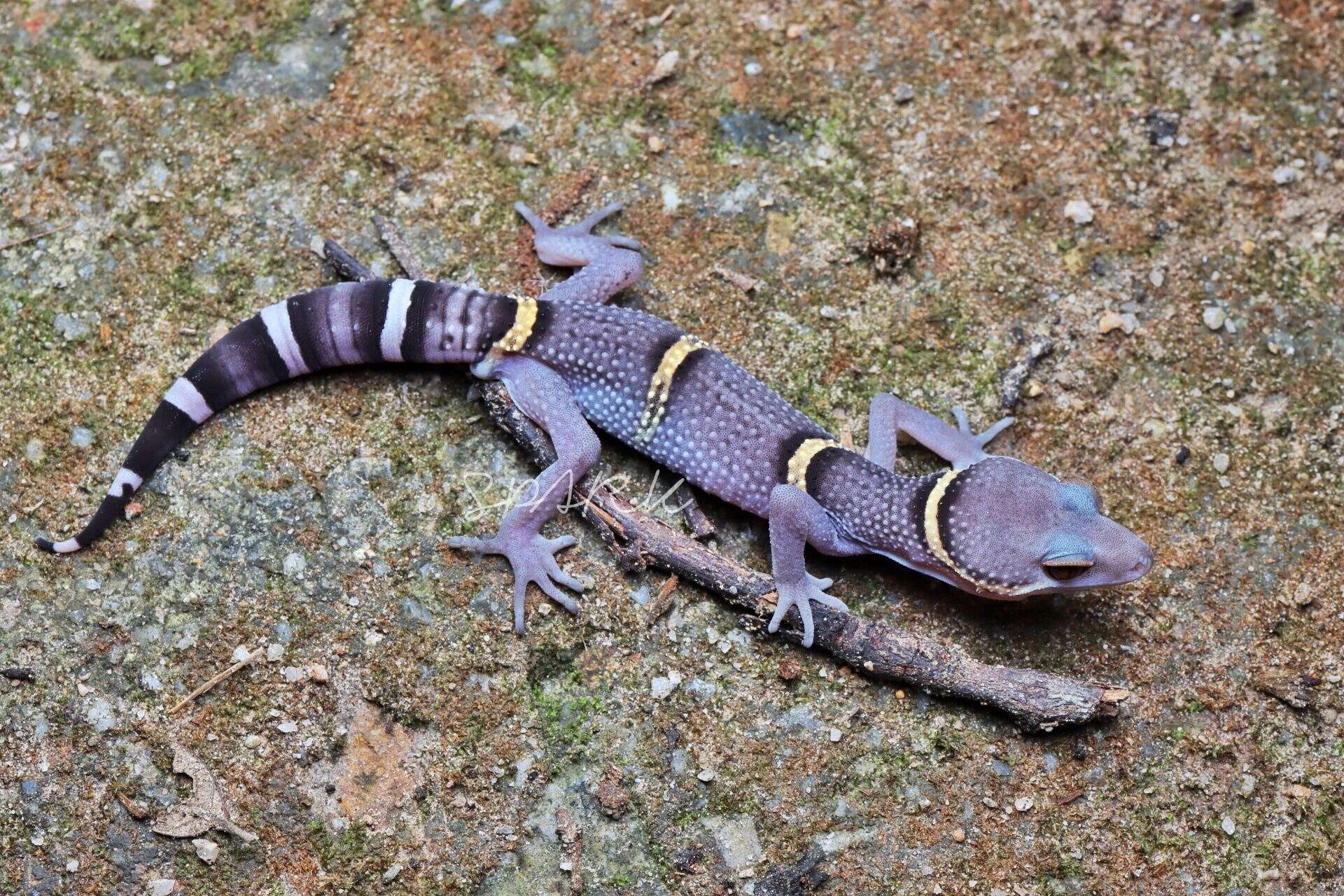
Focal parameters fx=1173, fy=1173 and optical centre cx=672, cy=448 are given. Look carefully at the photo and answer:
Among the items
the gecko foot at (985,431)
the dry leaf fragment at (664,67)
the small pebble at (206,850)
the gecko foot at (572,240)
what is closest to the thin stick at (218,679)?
the small pebble at (206,850)

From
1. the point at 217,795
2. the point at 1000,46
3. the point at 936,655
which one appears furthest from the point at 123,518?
the point at 1000,46

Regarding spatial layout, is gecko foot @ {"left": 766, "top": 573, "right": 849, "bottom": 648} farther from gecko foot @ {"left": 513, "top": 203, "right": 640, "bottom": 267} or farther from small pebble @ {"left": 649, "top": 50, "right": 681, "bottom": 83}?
small pebble @ {"left": 649, "top": 50, "right": 681, "bottom": 83}

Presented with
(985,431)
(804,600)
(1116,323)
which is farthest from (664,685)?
(1116,323)

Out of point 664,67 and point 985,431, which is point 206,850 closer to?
point 985,431

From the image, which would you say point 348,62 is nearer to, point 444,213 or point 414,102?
point 414,102

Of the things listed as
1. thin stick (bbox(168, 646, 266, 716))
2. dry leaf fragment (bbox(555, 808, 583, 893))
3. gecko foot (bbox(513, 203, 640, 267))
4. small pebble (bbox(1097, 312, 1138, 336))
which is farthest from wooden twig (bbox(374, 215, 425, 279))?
small pebble (bbox(1097, 312, 1138, 336))

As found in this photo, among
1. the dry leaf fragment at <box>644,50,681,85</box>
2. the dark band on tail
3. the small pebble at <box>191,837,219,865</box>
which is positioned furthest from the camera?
the dry leaf fragment at <box>644,50,681,85</box>
